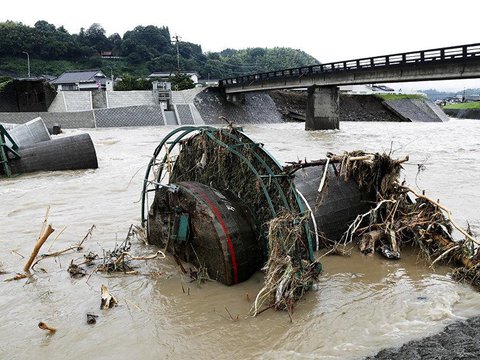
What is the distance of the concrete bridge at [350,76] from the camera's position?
2512 centimetres

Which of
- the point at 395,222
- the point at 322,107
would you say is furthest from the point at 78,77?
the point at 395,222

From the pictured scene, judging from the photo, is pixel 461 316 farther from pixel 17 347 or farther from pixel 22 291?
pixel 22 291

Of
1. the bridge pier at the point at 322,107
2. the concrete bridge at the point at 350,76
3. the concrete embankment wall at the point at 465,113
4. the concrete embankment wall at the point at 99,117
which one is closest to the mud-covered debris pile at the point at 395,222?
the concrete bridge at the point at 350,76

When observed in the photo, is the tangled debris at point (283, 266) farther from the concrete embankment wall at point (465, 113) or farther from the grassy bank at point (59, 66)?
the grassy bank at point (59, 66)

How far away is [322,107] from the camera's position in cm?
4084

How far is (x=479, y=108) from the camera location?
60.5m

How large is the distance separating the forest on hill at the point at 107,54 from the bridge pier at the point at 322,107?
44594mm

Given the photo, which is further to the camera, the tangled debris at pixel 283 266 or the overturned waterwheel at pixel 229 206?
the overturned waterwheel at pixel 229 206

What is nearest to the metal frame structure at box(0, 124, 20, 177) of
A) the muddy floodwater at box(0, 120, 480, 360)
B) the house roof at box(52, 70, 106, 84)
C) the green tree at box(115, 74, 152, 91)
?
the muddy floodwater at box(0, 120, 480, 360)

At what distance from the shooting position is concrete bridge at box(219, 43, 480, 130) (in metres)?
25.1

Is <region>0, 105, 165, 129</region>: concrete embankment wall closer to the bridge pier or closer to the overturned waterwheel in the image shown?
the bridge pier

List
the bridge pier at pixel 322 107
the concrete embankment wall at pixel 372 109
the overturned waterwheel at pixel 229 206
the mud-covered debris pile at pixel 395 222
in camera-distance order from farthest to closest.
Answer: the concrete embankment wall at pixel 372 109
the bridge pier at pixel 322 107
the mud-covered debris pile at pixel 395 222
the overturned waterwheel at pixel 229 206

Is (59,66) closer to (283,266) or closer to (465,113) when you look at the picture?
(465,113)

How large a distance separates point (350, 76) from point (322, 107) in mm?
6882
